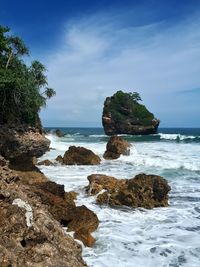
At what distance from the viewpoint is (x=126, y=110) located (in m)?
74.1

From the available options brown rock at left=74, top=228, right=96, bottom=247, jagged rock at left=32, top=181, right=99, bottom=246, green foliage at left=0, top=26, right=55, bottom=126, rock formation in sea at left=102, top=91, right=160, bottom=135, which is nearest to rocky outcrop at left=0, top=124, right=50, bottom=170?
green foliage at left=0, top=26, right=55, bottom=126

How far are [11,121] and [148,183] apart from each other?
1267 cm

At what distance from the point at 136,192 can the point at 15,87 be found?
38.0 ft

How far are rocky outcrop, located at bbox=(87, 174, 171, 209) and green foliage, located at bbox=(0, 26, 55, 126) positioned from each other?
9.47m

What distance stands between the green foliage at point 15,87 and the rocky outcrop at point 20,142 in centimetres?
92

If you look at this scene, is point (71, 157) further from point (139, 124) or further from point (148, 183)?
point (139, 124)

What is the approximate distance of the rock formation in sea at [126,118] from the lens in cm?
7088

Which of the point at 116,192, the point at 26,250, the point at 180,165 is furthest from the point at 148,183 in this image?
the point at 180,165

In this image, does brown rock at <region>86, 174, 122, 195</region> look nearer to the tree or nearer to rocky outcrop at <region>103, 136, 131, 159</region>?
rocky outcrop at <region>103, 136, 131, 159</region>

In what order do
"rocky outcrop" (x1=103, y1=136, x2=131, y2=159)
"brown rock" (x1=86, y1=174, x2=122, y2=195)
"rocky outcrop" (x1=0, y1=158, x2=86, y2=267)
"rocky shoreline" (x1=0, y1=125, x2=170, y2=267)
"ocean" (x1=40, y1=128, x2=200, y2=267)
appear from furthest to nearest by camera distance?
1. "rocky outcrop" (x1=103, y1=136, x2=131, y2=159)
2. "brown rock" (x1=86, y1=174, x2=122, y2=195)
3. "ocean" (x1=40, y1=128, x2=200, y2=267)
4. "rocky shoreline" (x1=0, y1=125, x2=170, y2=267)
5. "rocky outcrop" (x1=0, y1=158, x2=86, y2=267)

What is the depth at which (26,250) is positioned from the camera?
4879 millimetres

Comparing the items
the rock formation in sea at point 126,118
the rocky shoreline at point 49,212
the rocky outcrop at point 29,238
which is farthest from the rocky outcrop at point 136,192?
the rock formation in sea at point 126,118

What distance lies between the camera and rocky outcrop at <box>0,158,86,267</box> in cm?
468

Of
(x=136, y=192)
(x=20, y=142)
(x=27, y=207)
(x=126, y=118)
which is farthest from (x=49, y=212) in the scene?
(x=126, y=118)
